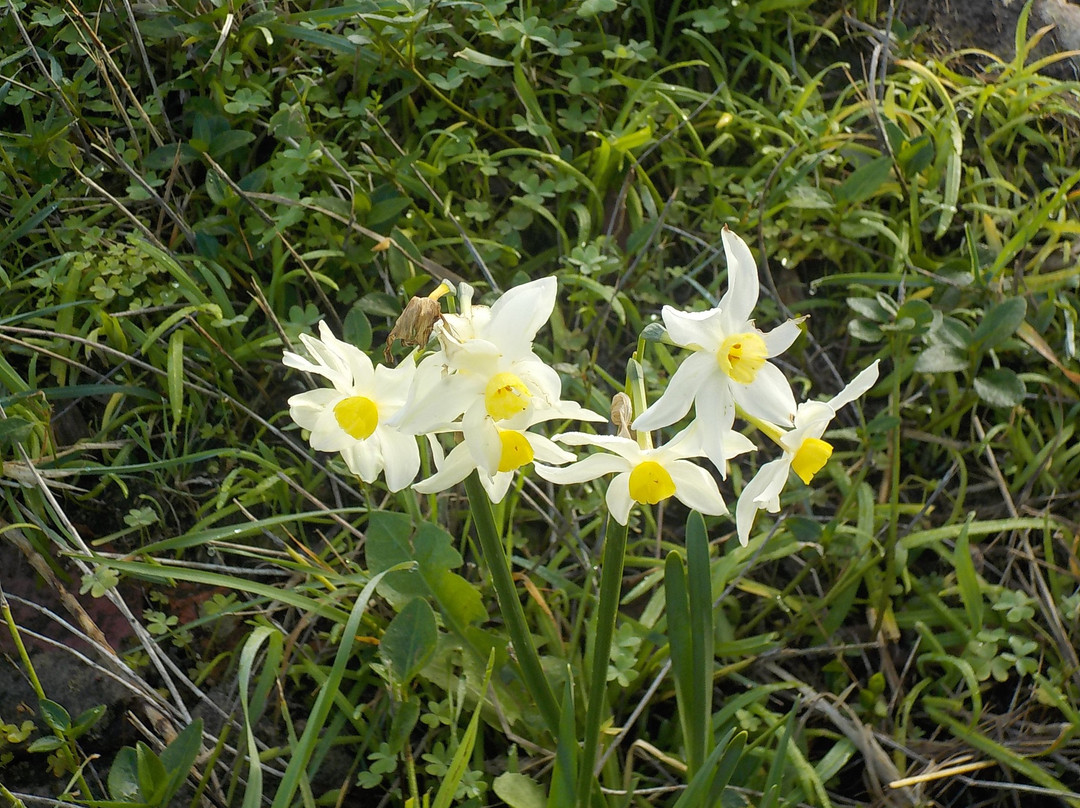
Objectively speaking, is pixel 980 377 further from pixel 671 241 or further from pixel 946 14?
pixel 946 14

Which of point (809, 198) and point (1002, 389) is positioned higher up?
point (809, 198)

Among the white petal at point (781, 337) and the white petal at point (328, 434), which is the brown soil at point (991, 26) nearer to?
the white petal at point (781, 337)

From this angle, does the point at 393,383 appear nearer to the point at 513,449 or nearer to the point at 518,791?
the point at 513,449

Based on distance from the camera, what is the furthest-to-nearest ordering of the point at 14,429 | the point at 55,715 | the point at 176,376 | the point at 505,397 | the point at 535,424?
the point at 176,376
the point at 14,429
the point at 55,715
the point at 535,424
the point at 505,397

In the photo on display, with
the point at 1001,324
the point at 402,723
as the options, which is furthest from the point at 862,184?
the point at 402,723

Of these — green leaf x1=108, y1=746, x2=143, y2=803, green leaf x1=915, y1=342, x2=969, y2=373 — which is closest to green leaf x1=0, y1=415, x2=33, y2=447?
green leaf x1=108, y1=746, x2=143, y2=803
